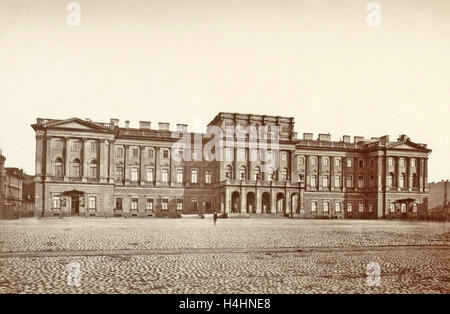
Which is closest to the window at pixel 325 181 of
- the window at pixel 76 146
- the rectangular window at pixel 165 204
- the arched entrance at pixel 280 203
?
the arched entrance at pixel 280 203

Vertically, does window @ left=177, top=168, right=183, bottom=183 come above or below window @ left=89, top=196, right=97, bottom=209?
above

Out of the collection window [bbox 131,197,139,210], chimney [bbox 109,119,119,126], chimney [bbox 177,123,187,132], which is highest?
chimney [bbox 109,119,119,126]

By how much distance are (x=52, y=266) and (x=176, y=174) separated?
175 feet

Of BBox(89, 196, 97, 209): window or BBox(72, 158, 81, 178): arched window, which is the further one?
BBox(72, 158, 81, 178): arched window

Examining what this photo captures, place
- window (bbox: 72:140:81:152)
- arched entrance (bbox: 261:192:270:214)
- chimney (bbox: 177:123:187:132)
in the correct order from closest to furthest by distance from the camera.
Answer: window (bbox: 72:140:81:152)
arched entrance (bbox: 261:192:270:214)
chimney (bbox: 177:123:187:132)

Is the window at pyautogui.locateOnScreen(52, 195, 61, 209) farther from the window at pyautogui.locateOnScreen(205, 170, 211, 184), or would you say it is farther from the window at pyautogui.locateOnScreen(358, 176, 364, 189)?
the window at pyautogui.locateOnScreen(358, 176, 364, 189)

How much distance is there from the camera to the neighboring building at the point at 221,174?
57.2 meters

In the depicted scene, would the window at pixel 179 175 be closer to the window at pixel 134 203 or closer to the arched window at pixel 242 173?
the window at pixel 134 203

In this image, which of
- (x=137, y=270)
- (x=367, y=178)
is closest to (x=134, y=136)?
(x=367, y=178)

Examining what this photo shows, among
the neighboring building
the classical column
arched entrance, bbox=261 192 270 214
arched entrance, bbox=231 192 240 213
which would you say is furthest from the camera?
arched entrance, bbox=261 192 270 214

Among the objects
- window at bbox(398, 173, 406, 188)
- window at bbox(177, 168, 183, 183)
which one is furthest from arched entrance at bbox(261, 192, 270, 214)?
window at bbox(398, 173, 406, 188)

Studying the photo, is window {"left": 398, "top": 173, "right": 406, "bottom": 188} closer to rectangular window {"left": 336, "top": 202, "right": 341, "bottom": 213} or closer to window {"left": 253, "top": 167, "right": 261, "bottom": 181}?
rectangular window {"left": 336, "top": 202, "right": 341, "bottom": 213}

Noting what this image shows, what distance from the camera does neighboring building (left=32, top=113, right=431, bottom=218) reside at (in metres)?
57.2
